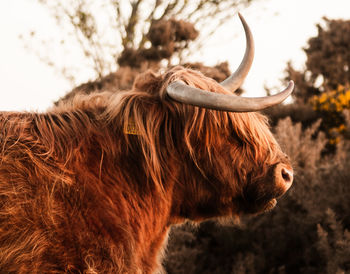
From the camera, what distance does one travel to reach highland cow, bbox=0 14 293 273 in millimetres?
1897

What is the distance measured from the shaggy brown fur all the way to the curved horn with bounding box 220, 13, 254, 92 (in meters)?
0.26

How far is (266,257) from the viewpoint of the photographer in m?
4.29

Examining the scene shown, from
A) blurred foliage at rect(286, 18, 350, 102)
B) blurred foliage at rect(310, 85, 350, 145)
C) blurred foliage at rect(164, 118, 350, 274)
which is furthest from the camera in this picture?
blurred foliage at rect(286, 18, 350, 102)

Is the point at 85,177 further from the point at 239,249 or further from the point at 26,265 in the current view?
the point at 239,249

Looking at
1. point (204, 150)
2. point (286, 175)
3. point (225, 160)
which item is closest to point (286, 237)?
point (286, 175)

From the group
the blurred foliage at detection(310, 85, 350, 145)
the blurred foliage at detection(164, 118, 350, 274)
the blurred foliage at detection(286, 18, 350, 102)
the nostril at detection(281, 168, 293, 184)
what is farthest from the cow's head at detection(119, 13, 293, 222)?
the blurred foliage at detection(286, 18, 350, 102)

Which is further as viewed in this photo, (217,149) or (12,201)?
(217,149)

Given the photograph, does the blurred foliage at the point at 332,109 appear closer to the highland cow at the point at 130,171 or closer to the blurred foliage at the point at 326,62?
the blurred foliage at the point at 326,62

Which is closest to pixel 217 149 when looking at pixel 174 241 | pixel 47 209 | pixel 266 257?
pixel 47 209

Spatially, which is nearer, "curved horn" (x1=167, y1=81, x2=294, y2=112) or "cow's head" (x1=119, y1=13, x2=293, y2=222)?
"curved horn" (x1=167, y1=81, x2=294, y2=112)

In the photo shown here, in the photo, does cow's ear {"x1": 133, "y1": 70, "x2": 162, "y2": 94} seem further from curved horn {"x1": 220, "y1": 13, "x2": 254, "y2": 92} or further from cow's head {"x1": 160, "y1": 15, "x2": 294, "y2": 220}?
Result: curved horn {"x1": 220, "y1": 13, "x2": 254, "y2": 92}

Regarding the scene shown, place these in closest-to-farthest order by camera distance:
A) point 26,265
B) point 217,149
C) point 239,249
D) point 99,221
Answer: point 26,265 → point 99,221 → point 217,149 → point 239,249

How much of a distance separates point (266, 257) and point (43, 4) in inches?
483

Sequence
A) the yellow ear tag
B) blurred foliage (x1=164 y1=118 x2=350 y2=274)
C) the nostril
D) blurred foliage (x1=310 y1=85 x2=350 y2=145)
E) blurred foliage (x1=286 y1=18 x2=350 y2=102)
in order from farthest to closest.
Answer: blurred foliage (x1=286 y1=18 x2=350 y2=102) → blurred foliage (x1=310 y1=85 x2=350 y2=145) → blurred foliage (x1=164 y1=118 x2=350 y2=274) → the nostril → the yellow ear tag
